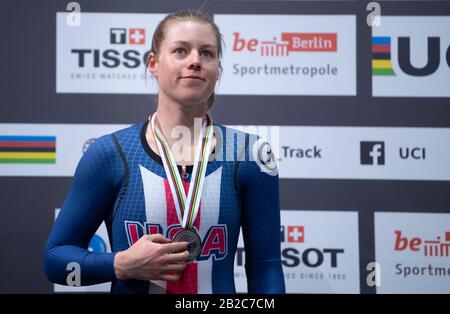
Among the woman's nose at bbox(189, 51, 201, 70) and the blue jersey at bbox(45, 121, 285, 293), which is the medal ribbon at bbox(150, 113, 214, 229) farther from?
the woman's nose at bbox(189, 51, 201, 70)

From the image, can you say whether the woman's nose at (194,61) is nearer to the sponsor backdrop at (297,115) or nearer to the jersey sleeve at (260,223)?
the jersey sleeve at (260,223)

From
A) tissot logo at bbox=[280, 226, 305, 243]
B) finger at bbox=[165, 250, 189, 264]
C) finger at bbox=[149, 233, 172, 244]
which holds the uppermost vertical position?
finger at bbox=[149, 233, 172, 244]

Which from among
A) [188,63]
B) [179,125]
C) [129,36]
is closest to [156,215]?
[179,125]

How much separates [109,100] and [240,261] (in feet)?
3.31

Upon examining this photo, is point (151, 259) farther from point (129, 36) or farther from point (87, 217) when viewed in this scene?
point (129, 36)

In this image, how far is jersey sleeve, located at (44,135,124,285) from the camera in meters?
1.29

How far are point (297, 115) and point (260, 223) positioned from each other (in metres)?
1.04

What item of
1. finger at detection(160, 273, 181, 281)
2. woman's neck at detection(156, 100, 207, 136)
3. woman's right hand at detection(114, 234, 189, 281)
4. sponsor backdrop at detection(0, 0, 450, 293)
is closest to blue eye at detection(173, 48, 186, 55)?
woman's neck at detection(156, 100, 207, 136)

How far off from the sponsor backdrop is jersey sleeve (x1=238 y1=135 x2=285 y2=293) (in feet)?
2.93

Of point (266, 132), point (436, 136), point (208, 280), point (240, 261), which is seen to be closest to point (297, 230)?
point (240, 261)

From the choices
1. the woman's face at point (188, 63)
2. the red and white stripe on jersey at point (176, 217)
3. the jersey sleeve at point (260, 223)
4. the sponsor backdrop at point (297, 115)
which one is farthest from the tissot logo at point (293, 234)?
→ the woman's face at point (188, 63)

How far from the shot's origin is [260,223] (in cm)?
137

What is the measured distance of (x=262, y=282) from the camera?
4.49 ft
